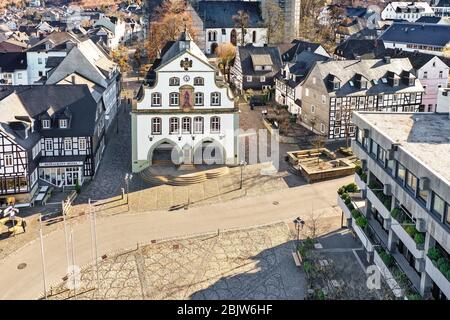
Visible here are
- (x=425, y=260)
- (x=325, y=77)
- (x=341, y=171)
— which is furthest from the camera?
(x=325, y=77)

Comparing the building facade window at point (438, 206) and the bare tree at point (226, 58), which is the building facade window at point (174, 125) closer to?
the building facade window at point (438, 206)

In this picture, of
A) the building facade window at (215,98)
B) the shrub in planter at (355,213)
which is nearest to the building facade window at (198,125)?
the building facade window at (215,98)

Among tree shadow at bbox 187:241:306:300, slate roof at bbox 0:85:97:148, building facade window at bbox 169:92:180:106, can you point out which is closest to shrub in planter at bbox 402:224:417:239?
tree shadow at bbox 187:241:306:300

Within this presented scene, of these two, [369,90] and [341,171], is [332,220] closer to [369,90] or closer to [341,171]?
[341,171]

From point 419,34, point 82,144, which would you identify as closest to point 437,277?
point 82,144

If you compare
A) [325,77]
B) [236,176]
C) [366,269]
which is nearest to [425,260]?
[366,269]

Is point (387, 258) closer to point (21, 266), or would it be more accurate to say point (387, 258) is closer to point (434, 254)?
point (434, 254)

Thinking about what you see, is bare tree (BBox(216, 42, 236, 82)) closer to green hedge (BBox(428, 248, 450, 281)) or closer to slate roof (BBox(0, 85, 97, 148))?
slate roof (BBox(0, 85, 97, 148))
